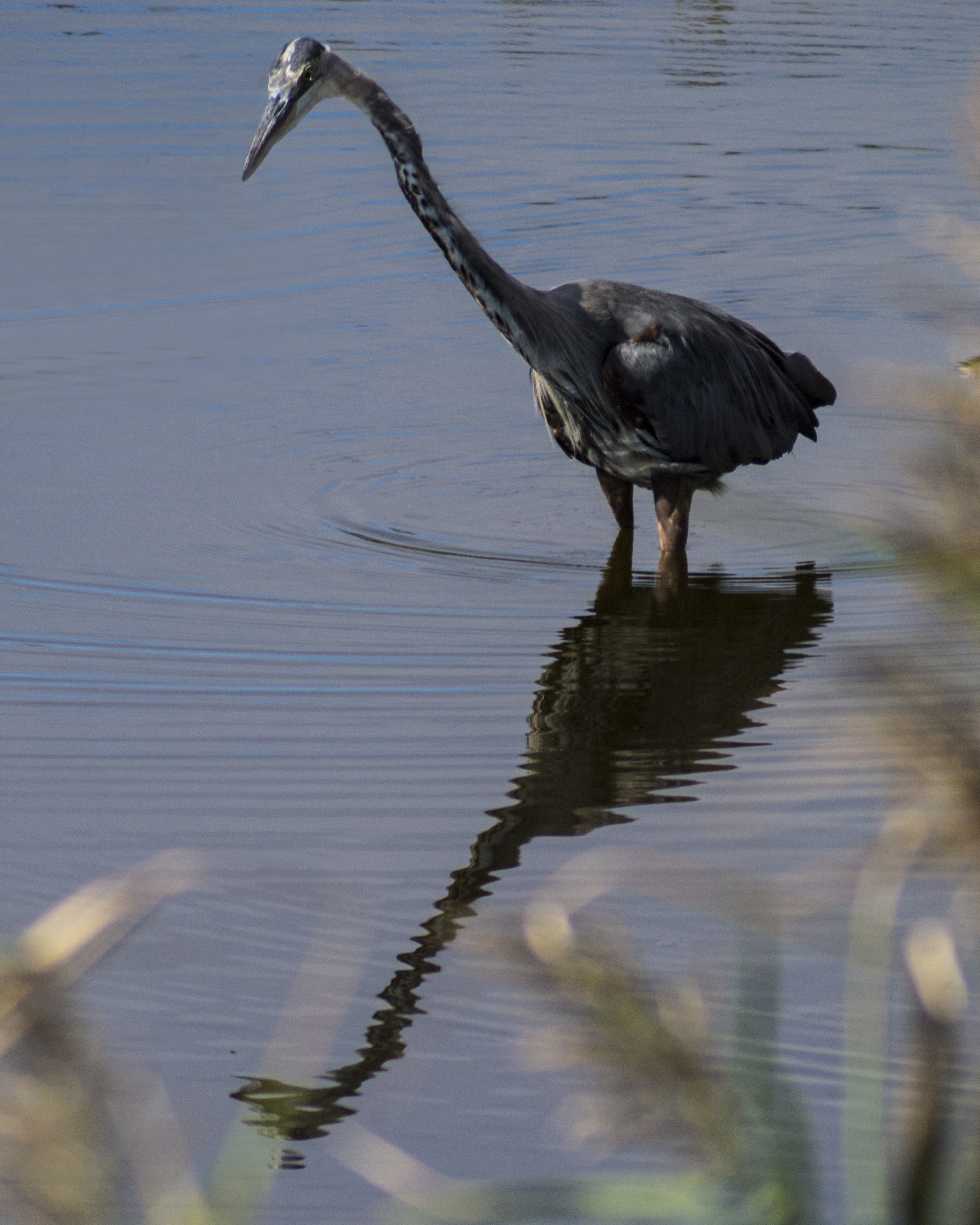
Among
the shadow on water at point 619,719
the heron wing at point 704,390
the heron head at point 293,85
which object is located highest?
the heron head at point 293,85

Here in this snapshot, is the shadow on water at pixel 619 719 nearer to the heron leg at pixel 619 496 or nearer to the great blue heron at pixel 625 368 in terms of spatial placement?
the heron leg at pixel 619 496

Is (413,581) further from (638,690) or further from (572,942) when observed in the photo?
(572,942)

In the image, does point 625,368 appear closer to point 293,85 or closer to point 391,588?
point 391,588

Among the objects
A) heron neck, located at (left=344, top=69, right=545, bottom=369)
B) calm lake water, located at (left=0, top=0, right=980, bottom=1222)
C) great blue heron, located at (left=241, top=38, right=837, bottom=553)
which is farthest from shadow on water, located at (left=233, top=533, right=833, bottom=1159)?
heron neck, located at (left=344, top=69, right=545, bottom=369)

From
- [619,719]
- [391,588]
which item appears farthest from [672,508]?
[619,719]

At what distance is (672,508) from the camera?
678 centimetres

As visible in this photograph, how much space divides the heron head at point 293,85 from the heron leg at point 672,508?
1.95m

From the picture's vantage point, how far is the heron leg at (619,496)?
704 centimetres

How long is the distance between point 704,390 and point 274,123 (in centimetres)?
200

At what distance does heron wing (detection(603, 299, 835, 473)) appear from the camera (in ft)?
21.6

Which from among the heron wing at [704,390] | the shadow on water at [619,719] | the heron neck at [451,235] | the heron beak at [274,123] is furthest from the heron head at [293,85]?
the shadow on water at [619,719]

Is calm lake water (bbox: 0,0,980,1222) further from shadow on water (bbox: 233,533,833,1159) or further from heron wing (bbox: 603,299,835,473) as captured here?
heron wing (bbox: 603,299,835,473)

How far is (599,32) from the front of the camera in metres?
20.9

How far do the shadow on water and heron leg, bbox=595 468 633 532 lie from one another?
91 mm
